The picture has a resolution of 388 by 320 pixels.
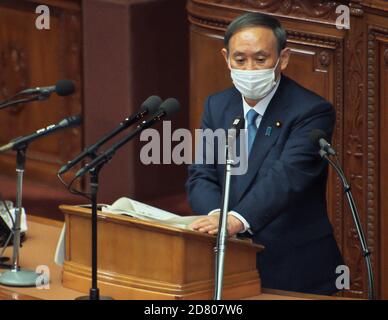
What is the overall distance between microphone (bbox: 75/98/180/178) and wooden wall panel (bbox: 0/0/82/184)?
3.37 meters

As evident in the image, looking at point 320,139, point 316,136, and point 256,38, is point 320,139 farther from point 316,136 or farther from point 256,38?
point 256,38

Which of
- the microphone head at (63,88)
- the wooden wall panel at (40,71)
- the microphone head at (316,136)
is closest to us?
the microphone head at (316,136)

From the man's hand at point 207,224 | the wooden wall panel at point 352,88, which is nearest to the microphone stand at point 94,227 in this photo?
the man's hand at point 207,224

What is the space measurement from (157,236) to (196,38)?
2568 mm

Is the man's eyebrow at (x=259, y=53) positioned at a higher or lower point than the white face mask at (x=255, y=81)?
higher

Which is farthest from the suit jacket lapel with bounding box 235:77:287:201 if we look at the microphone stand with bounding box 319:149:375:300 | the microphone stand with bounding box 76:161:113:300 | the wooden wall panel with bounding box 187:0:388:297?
the wooden wall panel with bounding box 187:0:388:297

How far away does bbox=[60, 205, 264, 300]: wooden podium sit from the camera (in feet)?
12.9

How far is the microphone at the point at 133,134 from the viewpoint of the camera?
3781 mm

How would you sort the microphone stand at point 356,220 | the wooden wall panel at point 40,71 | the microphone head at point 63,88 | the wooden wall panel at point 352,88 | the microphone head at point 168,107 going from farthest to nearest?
1. the wooden wall panel at point 40,71
2. the wooden wall panel at point 352,88
3. the microphone head at point 63,88
4. the microphone head at point 168,107
5. the microphone stand at point 356,220

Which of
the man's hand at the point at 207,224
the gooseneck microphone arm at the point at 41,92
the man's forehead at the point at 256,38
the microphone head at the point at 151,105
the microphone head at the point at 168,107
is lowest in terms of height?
the man's hand at the point at 207,224

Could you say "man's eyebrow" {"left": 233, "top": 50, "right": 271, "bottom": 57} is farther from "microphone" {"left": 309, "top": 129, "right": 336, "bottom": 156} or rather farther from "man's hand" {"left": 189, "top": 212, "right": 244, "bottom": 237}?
"man's hand" {"left": 189, "top": 212, "right": 244, "bottom": 237}

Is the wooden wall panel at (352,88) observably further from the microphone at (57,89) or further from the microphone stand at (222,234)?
the microphone stand at (222,234)

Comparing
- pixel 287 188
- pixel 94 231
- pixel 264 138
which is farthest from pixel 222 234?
pixel 264 138

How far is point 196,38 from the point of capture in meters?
6.37
